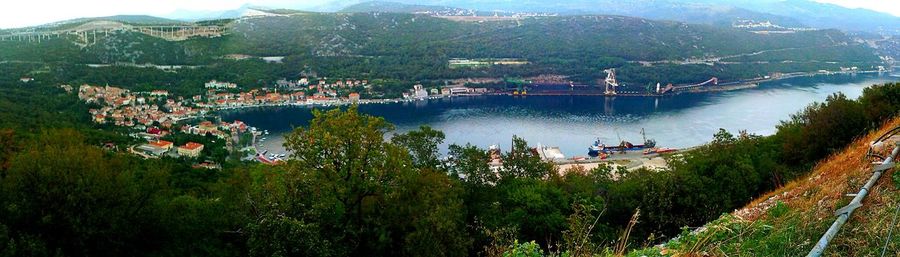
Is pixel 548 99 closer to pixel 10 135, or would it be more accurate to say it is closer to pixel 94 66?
pixel 94 66

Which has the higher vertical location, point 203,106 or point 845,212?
point 845,212

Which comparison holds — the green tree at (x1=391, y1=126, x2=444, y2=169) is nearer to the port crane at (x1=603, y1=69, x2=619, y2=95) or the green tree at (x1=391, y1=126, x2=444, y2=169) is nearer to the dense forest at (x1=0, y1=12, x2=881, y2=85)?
the dense forest at (x1=0, y1=12, x2=881, y2=85)

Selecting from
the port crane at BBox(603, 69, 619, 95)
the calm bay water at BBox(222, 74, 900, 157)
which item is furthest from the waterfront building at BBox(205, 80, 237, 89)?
the port crane at BBox(603, 69, 619, 95)

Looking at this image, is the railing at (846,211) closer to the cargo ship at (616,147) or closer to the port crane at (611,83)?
the cargo ship at (616,147)

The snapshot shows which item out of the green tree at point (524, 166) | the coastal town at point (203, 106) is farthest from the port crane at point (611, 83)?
the green tree at point (524, 166)

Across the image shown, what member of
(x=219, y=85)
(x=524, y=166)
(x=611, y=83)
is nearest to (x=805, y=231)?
(x=524, y=166)

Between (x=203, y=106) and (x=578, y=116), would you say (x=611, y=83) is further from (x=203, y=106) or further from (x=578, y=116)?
(x=203, y=106)

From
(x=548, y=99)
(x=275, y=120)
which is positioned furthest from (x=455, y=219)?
(x=548, y=99)
